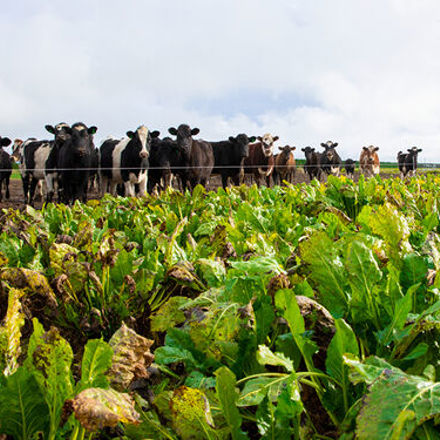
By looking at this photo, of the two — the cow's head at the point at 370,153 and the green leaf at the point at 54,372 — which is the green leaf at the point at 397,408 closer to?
the green leaf at the point at 54,372

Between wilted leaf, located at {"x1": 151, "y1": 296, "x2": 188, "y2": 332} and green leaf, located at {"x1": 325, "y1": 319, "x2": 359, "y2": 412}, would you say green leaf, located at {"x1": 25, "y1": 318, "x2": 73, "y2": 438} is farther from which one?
green leaf, located at {"x1": 325, "y1": 319, "x2": 359, "y2": 412}

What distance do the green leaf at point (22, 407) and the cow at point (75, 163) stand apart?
1457 cm

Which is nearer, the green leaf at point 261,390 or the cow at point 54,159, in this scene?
the green leaf at point 261,390

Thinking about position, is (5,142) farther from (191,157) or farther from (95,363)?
(95,363)

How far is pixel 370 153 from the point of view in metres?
33.8

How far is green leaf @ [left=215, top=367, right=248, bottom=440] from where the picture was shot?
3.40 feet

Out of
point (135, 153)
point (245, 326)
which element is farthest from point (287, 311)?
point (135, 153)

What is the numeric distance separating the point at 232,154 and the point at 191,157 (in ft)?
15.0

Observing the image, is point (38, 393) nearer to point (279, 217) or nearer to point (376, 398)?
point (376, 398)

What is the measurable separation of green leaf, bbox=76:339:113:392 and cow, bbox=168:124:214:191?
16.0m

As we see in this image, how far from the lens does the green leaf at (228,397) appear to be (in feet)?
3.40

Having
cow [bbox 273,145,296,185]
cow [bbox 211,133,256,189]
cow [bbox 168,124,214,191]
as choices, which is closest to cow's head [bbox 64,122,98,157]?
cow [bbox 168,124,214,191]

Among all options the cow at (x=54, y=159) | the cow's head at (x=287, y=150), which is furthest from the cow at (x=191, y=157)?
the cow's head at (x=287, y=150)

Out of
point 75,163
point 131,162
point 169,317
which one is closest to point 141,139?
point 131,162
